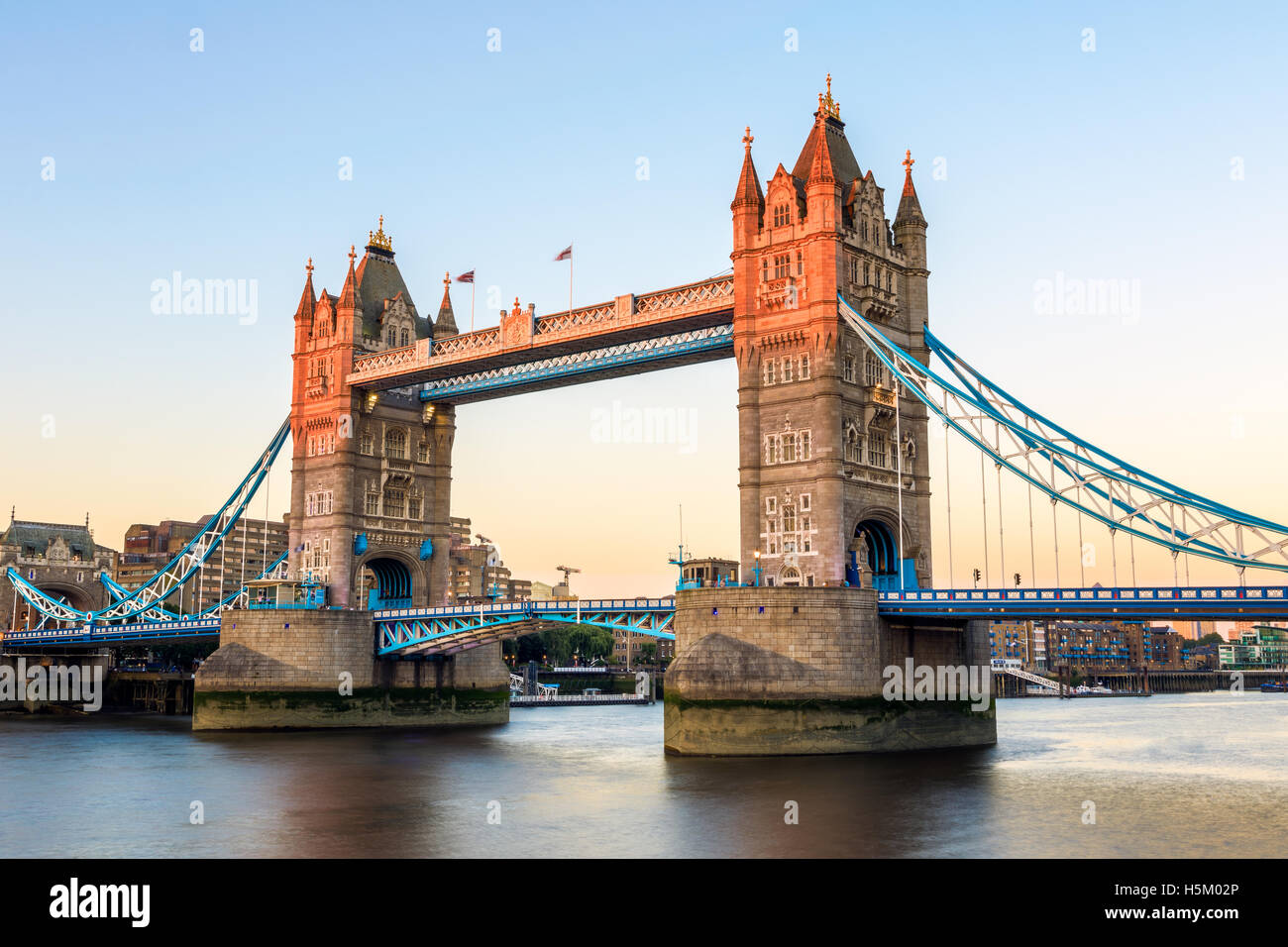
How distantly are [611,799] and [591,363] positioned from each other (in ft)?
100

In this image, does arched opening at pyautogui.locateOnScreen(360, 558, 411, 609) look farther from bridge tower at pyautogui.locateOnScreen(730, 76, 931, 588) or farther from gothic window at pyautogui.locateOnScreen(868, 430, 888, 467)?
gothic window at pyautogui.locateOnScreen(868, 430, 888, 467)

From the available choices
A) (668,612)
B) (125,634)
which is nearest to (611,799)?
(668,612)

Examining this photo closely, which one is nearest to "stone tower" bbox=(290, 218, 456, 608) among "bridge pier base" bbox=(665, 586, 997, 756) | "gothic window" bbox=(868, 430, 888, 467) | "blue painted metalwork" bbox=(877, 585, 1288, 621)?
"bridge pier base" bbox=(665, 586, 997, 756)

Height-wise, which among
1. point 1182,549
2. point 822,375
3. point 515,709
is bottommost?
point 515,709

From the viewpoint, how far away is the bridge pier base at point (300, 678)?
66312mm

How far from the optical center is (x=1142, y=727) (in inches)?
3337

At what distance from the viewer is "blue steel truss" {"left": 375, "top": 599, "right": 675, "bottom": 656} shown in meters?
58.4

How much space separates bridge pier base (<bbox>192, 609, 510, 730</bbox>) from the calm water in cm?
361

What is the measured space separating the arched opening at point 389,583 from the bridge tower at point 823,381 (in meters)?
30.0
